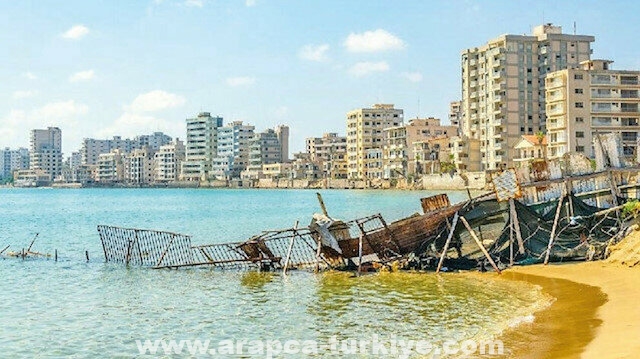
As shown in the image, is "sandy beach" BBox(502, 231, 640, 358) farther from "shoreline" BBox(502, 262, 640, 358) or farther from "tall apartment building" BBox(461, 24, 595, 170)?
"tall apartment building" BBox(461, 24, 595, 170)

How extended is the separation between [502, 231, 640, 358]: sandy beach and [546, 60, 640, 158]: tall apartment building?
8303 cm

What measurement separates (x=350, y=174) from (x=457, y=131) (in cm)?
3433

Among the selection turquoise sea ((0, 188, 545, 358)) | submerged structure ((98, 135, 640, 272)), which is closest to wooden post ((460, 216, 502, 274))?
submerged structure ((98, 135, 640, 272))

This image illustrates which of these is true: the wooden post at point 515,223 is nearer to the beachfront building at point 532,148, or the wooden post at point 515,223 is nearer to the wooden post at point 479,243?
the wooden post at point 479,243

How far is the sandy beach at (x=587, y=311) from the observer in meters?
14.8

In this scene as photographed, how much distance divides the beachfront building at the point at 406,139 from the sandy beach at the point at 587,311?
416 ft

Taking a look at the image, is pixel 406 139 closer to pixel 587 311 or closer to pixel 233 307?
pixel 233 307

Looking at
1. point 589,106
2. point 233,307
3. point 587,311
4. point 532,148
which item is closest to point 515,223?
point 587,311

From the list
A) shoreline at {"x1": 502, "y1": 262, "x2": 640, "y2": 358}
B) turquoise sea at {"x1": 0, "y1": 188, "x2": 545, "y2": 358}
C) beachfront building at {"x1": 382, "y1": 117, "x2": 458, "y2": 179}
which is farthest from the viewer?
beachfront building at {"x1": 382, "y1": 117, "x2": 458, "y2": 179}

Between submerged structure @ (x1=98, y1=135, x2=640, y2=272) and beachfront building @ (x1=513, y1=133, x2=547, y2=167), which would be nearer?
submerged structure @ (x1=98, y1=135, x2=640, y2=272)

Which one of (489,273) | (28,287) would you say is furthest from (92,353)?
(489,273)

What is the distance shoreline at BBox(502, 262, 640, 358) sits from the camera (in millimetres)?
14711

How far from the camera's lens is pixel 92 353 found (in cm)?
1755

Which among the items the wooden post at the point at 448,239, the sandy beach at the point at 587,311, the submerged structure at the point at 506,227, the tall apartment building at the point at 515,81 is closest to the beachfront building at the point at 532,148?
the tall apartment building at the point at 515,81
